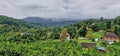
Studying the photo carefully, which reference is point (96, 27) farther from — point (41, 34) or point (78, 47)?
point (78, 47)

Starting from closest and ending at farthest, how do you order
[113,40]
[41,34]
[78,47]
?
[78,47] < [113,40] < [41,34]

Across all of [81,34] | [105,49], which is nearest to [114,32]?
[81,34]

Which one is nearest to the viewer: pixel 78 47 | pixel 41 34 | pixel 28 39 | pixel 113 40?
pixel 78 47

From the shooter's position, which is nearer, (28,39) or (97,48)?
(97,48)

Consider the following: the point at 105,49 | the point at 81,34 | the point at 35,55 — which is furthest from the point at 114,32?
the point at 35,55

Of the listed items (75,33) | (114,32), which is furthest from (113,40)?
(75,33)

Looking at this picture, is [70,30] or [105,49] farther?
[70,30]

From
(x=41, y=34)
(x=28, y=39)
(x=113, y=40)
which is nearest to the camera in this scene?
(x=113, y=40)

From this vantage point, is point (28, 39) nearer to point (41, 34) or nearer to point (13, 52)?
point (41, 34)

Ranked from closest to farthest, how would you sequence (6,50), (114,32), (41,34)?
(6,50), (114,32), (41,34)
